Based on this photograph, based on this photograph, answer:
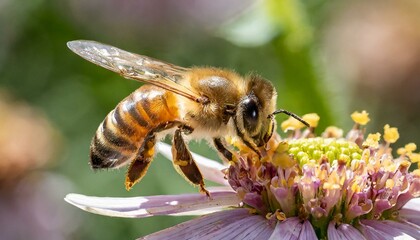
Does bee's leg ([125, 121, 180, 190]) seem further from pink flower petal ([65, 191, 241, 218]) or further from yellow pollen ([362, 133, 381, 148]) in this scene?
yellow pollen ([362, 133, 381, 148])

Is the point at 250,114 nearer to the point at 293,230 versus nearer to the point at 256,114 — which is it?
the point at 256,114

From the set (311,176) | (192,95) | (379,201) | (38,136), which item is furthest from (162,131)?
(38,136)

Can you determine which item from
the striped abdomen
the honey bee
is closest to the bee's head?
the honey bee

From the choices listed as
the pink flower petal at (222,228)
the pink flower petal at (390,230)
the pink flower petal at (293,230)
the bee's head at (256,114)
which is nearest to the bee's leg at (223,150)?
the bee's head at (256,114)

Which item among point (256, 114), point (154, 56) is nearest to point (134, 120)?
point (256, 114)

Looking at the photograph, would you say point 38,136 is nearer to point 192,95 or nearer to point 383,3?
point 192,95
